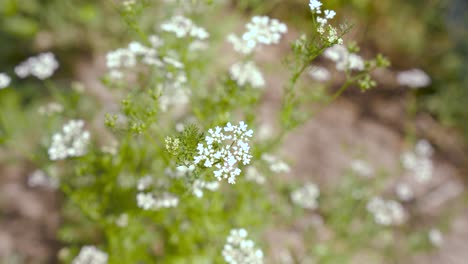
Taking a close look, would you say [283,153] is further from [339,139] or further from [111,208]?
[111,208]

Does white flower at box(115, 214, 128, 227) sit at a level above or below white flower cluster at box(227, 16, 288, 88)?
below

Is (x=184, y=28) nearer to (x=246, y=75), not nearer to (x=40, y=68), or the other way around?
(x=246, y=75)

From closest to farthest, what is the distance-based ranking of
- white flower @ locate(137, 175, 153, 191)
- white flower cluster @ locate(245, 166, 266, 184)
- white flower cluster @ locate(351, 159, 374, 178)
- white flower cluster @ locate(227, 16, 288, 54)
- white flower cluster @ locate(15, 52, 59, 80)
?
1. white flower cluster @ locate(227, 16, 288, 54)
2. white flower @ locate(137, 175, 153, 191)
3. white flower cluster @ locate(15, 52, 59, 80)
4. white flower cluster @ locate(245, 166, 266, 184)
5. white flower cluster @ locate(351, 159, 374, 178)

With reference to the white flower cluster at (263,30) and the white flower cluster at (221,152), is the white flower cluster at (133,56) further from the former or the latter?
the white flower cluster at (221,152)

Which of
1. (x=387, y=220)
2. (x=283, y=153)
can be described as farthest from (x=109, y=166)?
(x=387, y=220)

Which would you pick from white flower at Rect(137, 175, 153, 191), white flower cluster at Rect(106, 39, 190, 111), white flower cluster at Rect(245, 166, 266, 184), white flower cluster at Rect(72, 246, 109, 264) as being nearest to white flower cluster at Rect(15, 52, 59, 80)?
white flower cluster at Rect(106, 39, 190, 111)

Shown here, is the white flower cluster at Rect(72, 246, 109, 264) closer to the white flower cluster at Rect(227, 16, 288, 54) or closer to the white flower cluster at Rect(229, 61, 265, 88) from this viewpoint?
the white flower cluster at Rect(229, 61, 265, 88)
